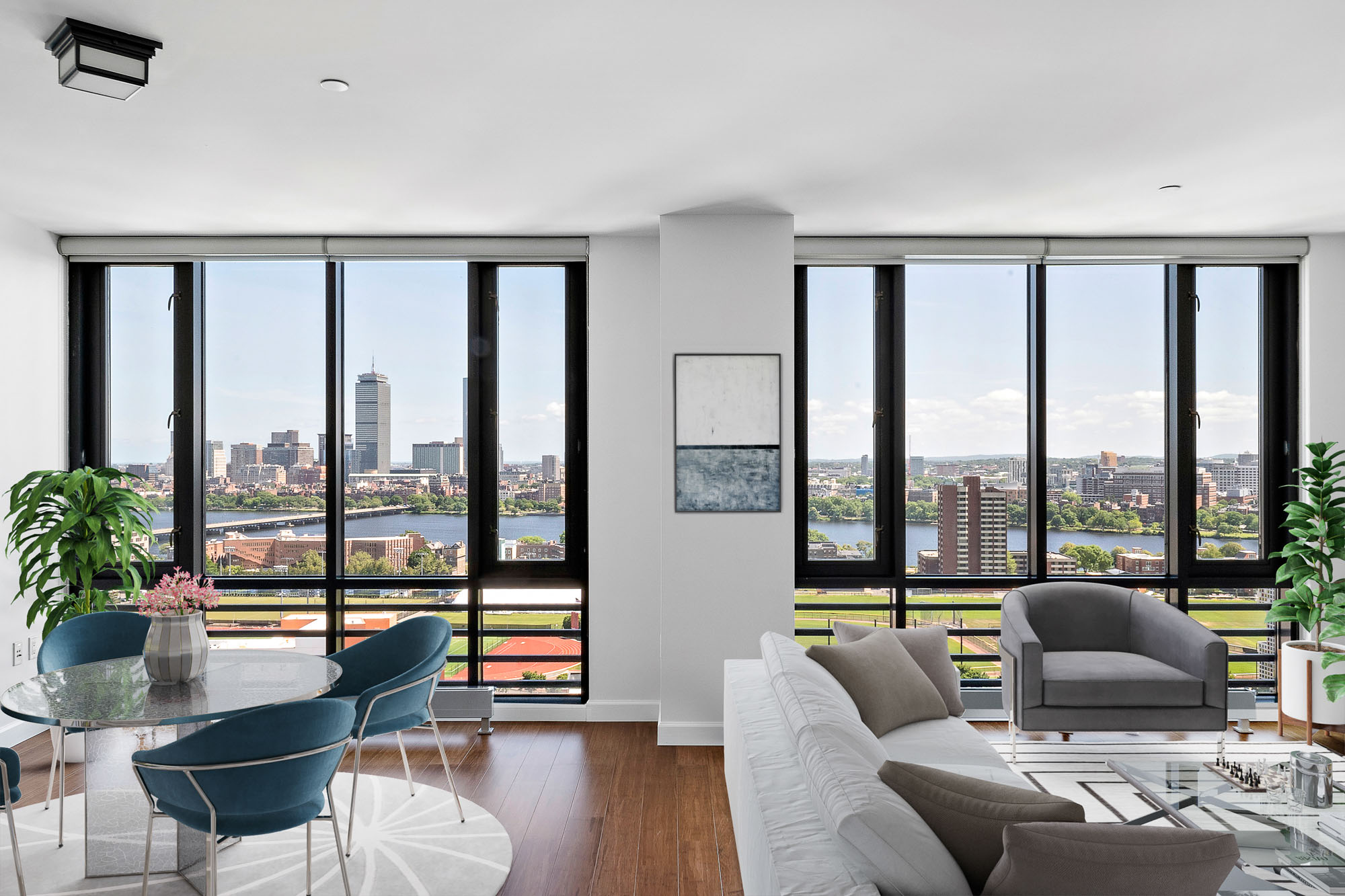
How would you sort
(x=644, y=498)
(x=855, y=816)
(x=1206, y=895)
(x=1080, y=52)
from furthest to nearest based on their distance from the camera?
(x=644, y=498)
(x=1080, y=52)
(x=855, y=816)
(x=1206, y=895)

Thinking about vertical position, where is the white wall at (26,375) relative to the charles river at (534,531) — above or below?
above

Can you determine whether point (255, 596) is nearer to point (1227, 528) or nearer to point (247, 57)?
point (247, 57)

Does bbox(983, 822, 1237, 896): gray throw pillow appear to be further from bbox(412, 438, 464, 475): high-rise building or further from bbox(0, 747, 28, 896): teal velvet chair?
bbox(412, 438, 464, 475): high-rise building

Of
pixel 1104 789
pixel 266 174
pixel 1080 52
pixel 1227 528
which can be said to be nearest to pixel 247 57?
pixel 266 174

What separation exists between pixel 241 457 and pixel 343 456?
652mm

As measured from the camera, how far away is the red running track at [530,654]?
4.99m

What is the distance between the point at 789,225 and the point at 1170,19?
2155 mm

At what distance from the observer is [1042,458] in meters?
4.94

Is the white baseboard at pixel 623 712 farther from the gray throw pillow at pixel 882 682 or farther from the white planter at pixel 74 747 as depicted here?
the white planter at pixel 74 747

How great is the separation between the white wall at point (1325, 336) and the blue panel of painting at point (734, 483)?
3.21 meters

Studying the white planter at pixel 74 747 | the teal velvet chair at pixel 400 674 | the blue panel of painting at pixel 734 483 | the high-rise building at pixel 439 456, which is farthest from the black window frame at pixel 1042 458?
the white planter at pixel 74 747

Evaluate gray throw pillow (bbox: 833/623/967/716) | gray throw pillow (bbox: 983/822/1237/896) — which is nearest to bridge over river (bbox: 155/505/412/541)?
gray throw pillow (bbox: 833/623/967/716)

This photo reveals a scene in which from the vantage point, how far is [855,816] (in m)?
1.62

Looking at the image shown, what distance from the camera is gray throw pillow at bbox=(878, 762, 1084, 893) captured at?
1.66m
